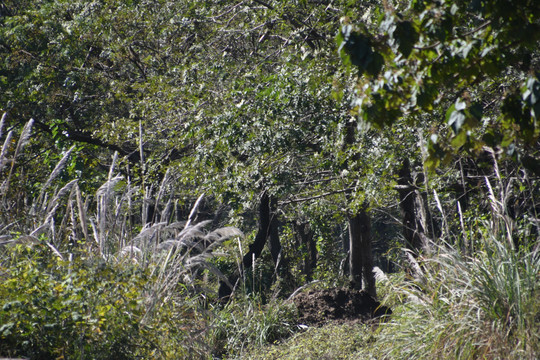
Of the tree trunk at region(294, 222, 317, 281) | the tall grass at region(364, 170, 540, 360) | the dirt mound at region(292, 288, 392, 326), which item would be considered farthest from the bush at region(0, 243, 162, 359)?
the tree trunk at region(294, 222, 317, 281)

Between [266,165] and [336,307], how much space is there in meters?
2.22

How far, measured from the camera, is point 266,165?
8898mm

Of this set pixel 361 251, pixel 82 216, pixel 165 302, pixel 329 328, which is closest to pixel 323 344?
pixel 329 328

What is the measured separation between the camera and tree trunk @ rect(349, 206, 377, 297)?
10914mm

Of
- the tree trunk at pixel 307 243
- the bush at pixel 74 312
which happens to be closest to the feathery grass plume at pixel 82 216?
the bush at pixel 74 312

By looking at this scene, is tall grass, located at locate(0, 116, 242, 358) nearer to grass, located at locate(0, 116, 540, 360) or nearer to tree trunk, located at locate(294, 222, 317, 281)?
grass, located at locate(0, 116, 540, 360)

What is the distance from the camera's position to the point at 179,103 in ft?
35.4

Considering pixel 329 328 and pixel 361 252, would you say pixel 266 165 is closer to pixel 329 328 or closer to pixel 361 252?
pixel 329 328

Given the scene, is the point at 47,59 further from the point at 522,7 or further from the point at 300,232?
the point at 522,7

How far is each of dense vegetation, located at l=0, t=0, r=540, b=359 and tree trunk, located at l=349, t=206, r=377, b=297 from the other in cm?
4

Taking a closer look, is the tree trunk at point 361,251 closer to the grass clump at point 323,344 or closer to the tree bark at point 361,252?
the tree bark at point 361,252

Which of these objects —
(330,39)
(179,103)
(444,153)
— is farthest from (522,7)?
(179,103)

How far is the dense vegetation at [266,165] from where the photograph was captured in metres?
3.88

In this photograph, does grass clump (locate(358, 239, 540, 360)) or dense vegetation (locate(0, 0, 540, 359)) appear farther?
grass clump (locate(358, 239, 540, 360))
